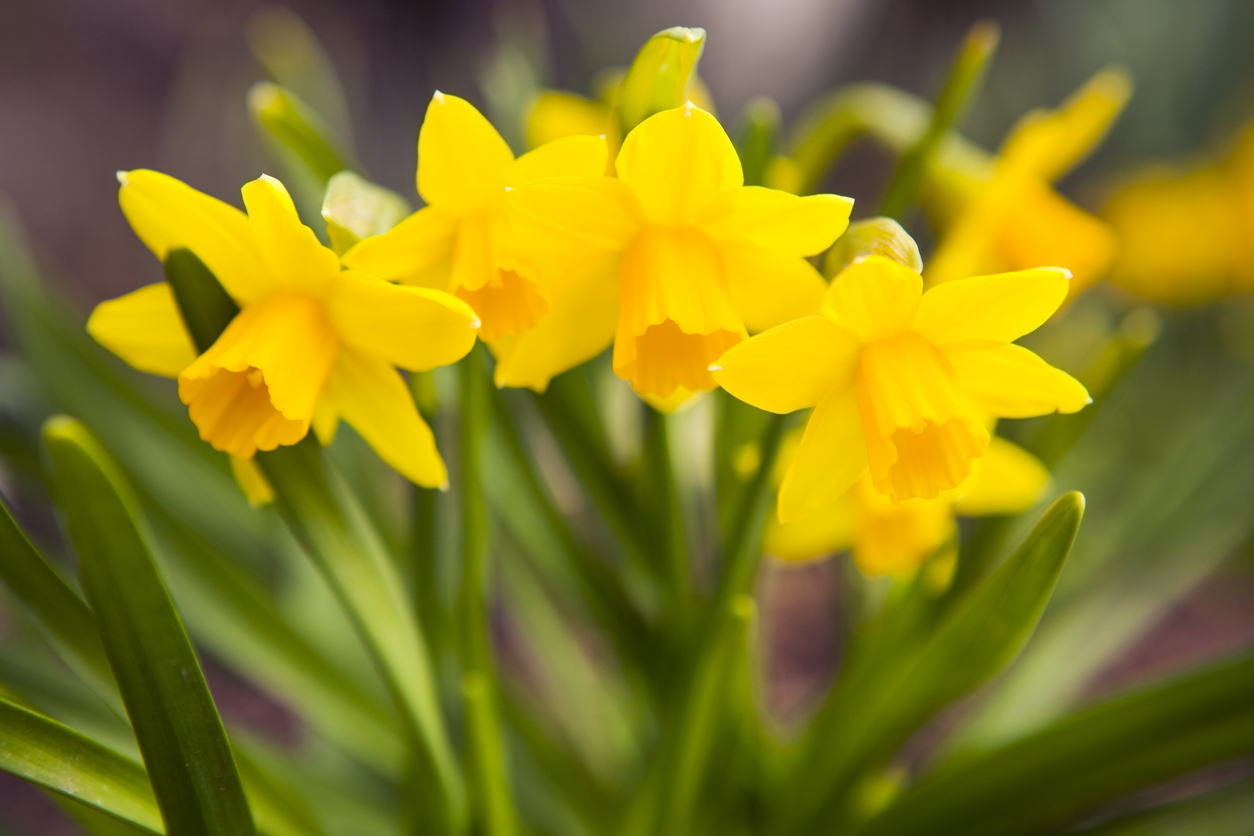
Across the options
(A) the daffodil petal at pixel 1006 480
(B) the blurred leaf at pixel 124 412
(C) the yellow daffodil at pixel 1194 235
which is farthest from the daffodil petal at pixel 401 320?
(C) the yellow daffodil at pixel 1194 235

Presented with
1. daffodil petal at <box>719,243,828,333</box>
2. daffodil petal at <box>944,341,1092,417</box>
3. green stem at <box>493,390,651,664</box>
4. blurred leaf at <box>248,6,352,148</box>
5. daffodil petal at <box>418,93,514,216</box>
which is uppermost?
daffodil petal at <box>418,93,514,216</box>

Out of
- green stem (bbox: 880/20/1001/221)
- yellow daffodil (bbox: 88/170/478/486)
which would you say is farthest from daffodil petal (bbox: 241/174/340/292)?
green stem (bbox: 880/20/1001/221)

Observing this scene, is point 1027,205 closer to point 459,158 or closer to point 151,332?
point 459,158

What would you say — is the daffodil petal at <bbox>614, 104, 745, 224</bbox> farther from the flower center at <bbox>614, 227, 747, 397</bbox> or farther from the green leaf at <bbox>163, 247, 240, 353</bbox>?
the green leaf at <bbox>163, 247, 240, 353</bbox>

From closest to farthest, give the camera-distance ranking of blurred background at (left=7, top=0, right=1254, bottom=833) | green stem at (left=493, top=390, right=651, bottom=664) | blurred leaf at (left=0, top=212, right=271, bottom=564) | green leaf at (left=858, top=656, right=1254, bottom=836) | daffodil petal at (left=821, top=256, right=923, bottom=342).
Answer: daffodil petal at (left=821, top=256, right=923, bottom=342), green leaf at (left=858, top=656, right=1254, bottom=836), green stem at (left=493, top=390, right=651, bottom=664), blurred leaf at (left=0, top=212, right=271, bottom=564), blurred background at (left=7, top=0, right=1254, bottom=833)

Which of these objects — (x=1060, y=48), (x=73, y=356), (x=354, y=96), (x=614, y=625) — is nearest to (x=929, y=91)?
(x=1060, y=48)

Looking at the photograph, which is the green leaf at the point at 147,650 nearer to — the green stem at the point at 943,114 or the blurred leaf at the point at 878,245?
the blurred leaf at the point at 878,245

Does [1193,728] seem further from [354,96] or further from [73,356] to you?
[354,96]
